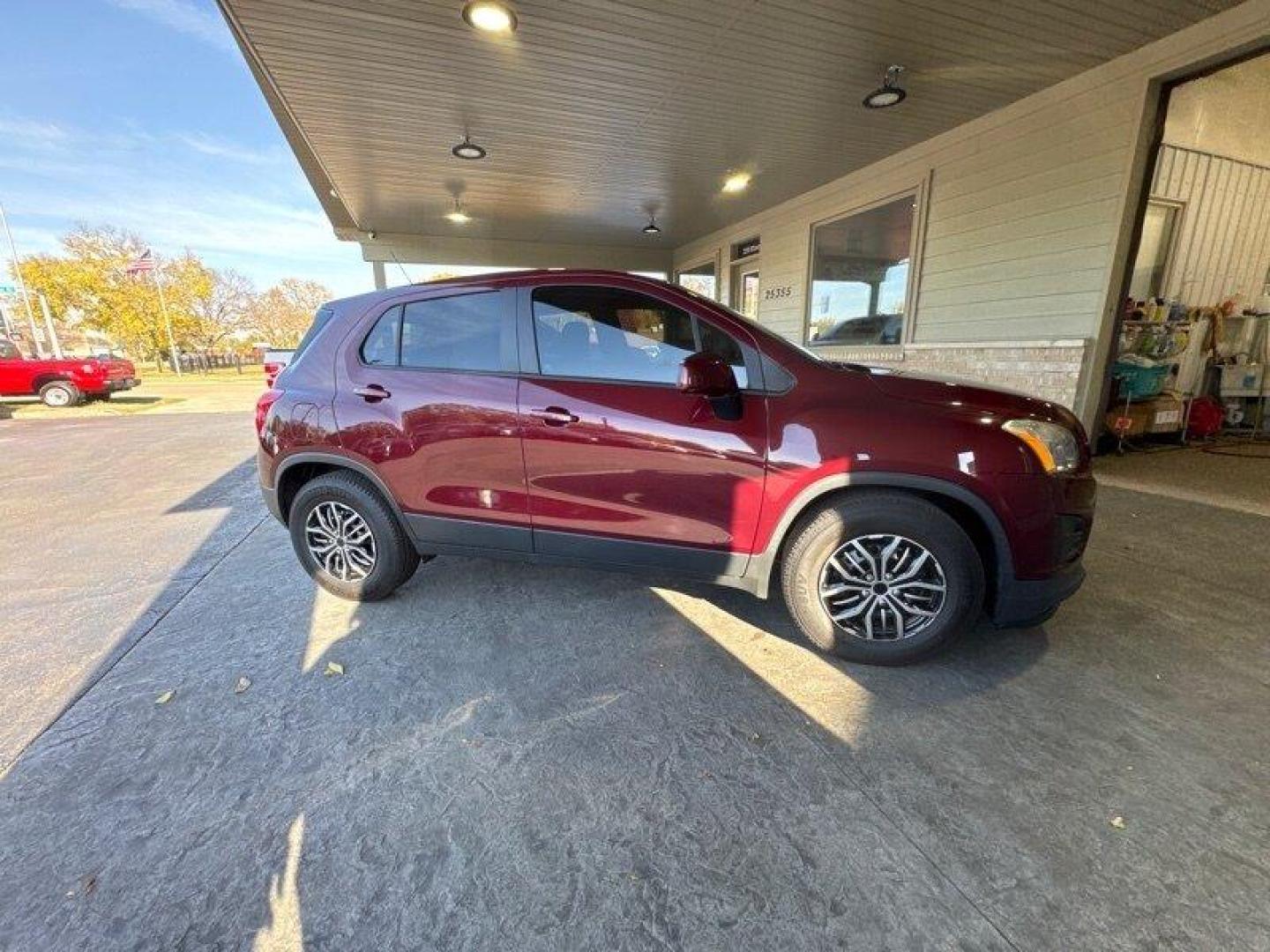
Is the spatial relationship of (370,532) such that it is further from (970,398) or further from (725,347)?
(970,398)

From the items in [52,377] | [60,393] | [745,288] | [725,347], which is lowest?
[60,393]

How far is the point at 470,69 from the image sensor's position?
4.70 m

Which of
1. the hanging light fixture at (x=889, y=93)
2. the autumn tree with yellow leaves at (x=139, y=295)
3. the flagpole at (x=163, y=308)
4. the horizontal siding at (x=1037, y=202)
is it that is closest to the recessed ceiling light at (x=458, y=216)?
the horizontal siding at (x=1037, y=202)

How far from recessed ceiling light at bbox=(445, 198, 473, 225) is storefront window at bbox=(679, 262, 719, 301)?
14.9 feet

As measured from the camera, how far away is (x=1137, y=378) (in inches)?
233

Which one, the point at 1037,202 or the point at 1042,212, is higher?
the point at 1037,202

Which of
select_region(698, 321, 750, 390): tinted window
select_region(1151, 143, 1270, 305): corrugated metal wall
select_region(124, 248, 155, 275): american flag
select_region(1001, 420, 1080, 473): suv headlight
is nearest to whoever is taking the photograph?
select_region(1001, 420, 1080, 473): suv headlight

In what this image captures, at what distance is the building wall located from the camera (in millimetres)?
4465

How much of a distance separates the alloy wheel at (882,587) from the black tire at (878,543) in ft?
0.04

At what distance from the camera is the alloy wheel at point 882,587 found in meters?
2.21

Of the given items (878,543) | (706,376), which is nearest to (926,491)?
(878,543)

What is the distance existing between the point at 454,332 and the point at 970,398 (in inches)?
94.6

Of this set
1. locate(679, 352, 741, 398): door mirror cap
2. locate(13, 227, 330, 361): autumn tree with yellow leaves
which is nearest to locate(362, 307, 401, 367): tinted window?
locate(679, 352, 741, 398): door mirror cap

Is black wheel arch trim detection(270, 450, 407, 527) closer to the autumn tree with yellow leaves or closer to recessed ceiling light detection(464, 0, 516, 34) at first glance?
recessed ceiling light detection(464, 0, 516, 34)
